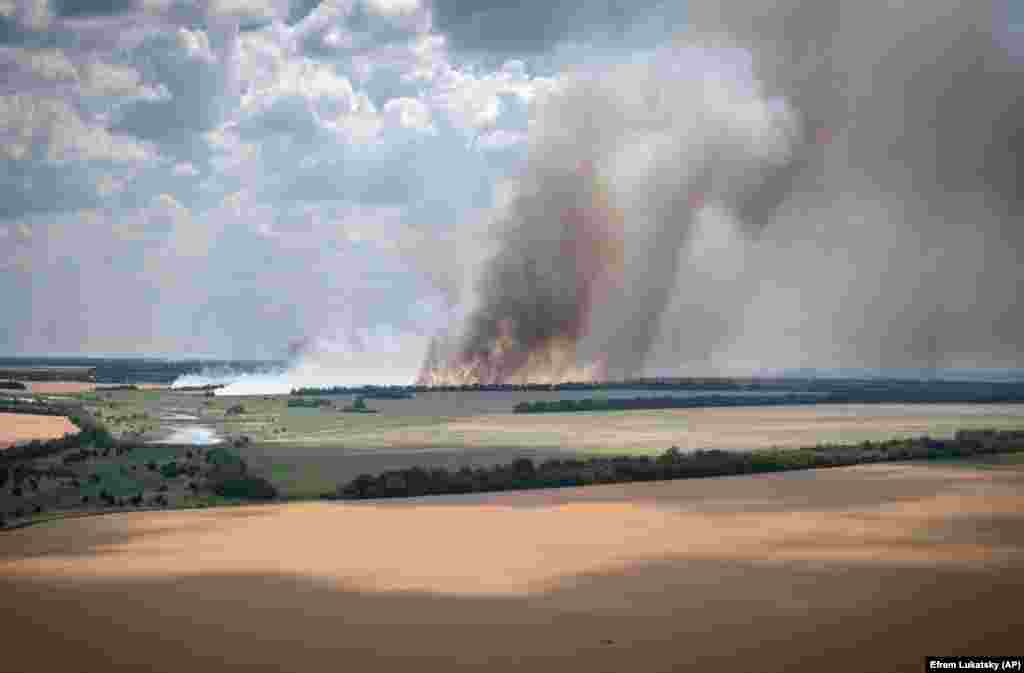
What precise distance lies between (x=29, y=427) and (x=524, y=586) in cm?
4113

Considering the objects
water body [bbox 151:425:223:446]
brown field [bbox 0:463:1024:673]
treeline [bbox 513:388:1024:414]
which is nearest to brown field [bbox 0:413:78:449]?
water body [bbox 151:425:223:446]

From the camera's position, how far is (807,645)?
1678cm

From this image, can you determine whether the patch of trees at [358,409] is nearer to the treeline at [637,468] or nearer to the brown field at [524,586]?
the treeline at [637,468]

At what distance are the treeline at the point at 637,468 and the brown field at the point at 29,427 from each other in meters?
18.8

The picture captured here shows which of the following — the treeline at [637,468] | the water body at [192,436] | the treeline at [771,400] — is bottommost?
the treeline at [637,468]

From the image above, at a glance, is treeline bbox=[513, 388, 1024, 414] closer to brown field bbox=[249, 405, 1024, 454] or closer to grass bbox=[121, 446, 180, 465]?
brown field bbox=[249, 405, 1024, 454]

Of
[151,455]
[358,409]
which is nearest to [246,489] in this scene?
[151,455]

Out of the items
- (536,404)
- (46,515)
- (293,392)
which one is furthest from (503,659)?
(293,392)

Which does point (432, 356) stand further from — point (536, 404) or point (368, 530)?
point (368, 530)

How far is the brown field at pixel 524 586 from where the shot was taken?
1656 cm

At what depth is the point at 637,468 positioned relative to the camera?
36125 millimetres

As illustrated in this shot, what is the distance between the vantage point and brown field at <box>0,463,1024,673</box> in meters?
16.6

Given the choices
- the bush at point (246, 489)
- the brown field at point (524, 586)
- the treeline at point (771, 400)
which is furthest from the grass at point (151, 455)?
the treeline at point (771, 400)

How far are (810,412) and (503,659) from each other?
59.9 metres
